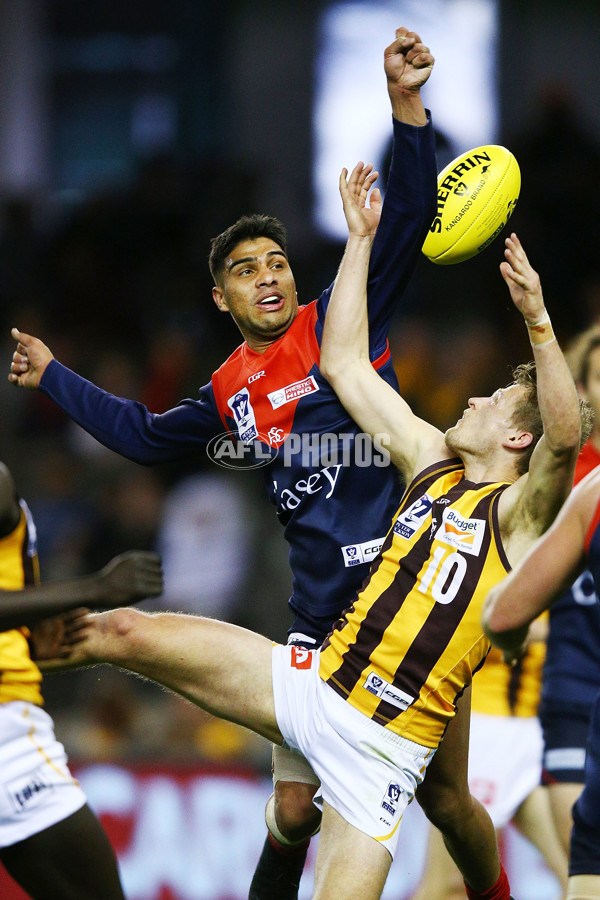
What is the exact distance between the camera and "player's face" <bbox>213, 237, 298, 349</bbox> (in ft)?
14.9

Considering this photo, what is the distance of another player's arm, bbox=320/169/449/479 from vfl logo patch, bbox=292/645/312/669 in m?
0.73

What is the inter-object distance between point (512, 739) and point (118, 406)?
2499mm

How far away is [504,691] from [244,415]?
2179 mm

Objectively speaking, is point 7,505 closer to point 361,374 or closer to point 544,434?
point 361,374

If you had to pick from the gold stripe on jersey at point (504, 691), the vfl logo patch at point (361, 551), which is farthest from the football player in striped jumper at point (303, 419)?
the gold stripe on jersey at point (504, 691)

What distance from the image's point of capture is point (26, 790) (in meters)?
3.89

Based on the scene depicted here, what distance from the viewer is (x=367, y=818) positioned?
378cm

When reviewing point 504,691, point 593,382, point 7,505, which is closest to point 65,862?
point 7,505

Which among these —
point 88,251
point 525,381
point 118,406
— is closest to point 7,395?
point 88,251

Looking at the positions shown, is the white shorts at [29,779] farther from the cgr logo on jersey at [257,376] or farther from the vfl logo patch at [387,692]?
the cgr logo on jersey at [257,376]

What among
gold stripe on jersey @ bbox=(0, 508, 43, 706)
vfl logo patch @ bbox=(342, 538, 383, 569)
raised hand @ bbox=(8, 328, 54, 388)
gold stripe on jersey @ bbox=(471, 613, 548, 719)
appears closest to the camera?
gold stripe on jersey @ bbox=(0, 508, 43, 706)

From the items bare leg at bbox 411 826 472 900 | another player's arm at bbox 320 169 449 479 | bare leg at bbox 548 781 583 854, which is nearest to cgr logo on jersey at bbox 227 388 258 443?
another player's arm at bbox 320 169 449 479

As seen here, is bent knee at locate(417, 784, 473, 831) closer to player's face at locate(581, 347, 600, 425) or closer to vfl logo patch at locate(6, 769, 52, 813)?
vfl logo patch at locate(6, 769, 52, 813)

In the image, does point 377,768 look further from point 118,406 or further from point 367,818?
point 118,406
